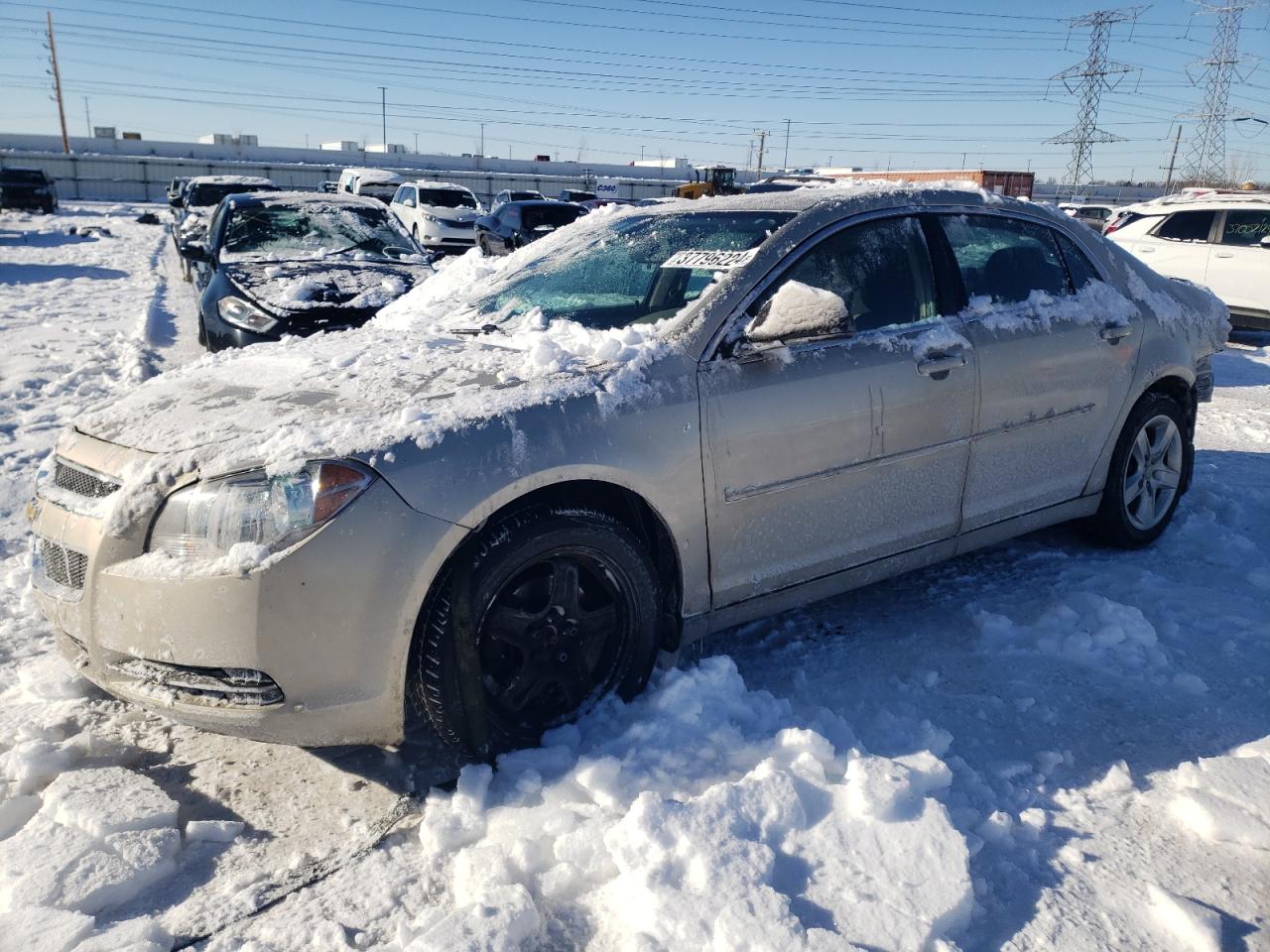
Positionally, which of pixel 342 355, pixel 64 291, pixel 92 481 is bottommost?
pixel 64 291

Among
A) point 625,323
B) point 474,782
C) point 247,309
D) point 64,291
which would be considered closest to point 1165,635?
point 625,323

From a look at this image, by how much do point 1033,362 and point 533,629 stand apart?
230cm

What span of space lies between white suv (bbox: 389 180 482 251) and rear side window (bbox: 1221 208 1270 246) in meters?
15.3

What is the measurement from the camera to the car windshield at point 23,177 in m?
32.8

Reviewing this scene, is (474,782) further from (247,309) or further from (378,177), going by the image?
(378,177)

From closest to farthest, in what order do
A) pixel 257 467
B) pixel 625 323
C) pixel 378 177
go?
1. pixel 257 467
2. pixel 625 323
3. pixel 378 177

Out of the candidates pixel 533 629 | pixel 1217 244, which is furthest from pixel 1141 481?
pixel 1217 244

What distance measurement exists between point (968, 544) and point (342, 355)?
8.02 feet

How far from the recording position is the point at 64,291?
1388cm

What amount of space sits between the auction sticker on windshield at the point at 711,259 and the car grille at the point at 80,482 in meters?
1.95

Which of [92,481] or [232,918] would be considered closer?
[232,918]

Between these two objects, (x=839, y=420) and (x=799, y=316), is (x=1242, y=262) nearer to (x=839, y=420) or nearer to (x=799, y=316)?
(x=839, y=420)

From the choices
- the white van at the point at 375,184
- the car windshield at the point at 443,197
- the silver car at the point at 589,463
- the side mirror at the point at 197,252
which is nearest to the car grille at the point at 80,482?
the silver car at the point at 589,463

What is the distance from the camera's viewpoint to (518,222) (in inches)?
760
